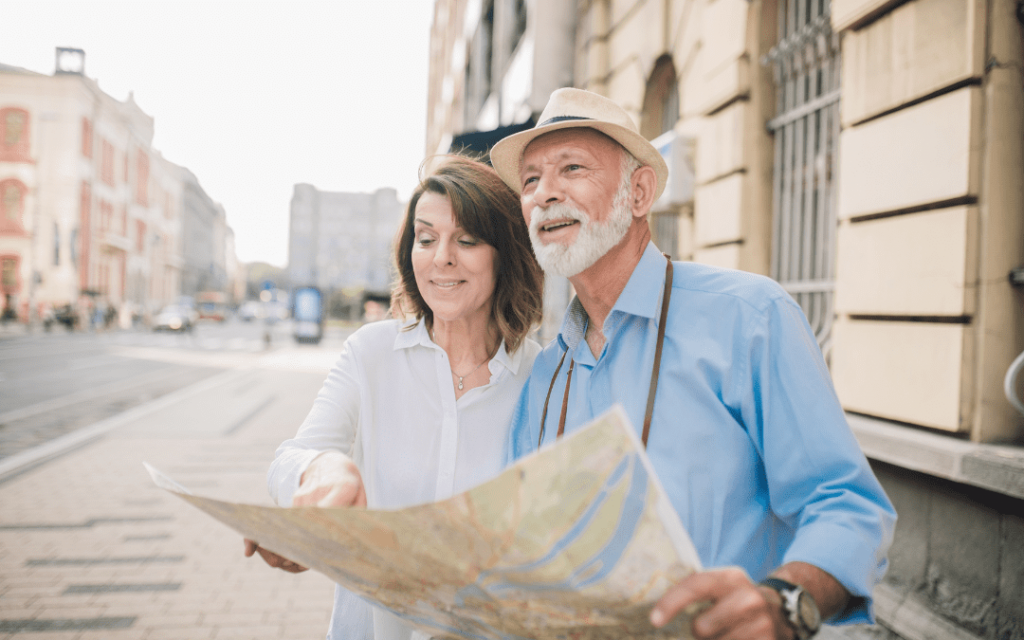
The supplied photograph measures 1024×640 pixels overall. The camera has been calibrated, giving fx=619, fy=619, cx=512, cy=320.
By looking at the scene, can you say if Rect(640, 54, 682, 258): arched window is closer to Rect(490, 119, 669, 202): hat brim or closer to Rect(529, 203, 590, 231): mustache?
Rect(490, 119, 669, 202): hat brim

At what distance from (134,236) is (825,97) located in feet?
212

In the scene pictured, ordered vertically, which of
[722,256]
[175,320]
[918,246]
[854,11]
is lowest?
[175,320]

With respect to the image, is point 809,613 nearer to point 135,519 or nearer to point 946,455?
point 946,455

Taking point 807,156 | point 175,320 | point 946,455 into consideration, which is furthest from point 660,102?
point 175,320

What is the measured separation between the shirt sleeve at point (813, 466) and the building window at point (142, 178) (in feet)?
218

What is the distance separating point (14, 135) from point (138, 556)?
47.5 m

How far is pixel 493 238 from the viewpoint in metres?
1.90

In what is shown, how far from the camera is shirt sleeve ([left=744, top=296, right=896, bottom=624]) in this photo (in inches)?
39.6

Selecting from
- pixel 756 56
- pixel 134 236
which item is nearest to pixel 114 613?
pixel 756 56

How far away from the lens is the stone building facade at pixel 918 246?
2.74 m

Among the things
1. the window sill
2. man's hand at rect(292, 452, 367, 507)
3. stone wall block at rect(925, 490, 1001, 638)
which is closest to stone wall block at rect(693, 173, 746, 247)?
the window sill

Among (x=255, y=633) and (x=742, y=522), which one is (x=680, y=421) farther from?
(x=255, y=633)

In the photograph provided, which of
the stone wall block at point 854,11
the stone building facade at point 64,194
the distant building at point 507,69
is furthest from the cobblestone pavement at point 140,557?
the stone building facade at point 64,194

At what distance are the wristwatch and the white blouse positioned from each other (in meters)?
0.92
